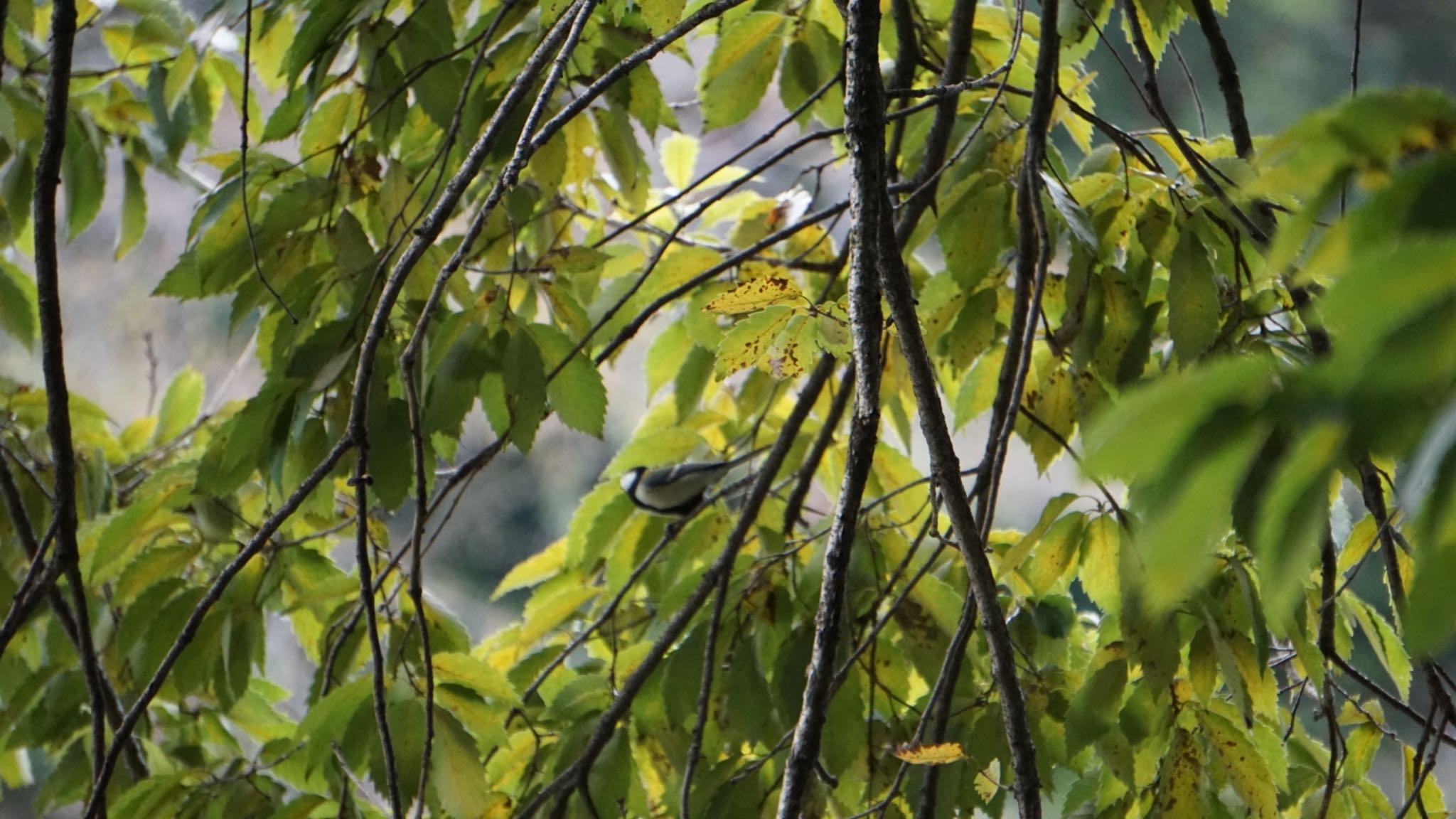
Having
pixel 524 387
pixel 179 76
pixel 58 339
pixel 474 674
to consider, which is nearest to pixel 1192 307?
pixel 524 387

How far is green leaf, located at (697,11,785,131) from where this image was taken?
3.54ft

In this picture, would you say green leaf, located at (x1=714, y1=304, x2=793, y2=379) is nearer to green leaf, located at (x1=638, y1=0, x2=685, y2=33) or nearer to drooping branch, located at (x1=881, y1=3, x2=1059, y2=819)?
drooping branch, located at (x1=881, y1=3, x2=1059, y2=819)

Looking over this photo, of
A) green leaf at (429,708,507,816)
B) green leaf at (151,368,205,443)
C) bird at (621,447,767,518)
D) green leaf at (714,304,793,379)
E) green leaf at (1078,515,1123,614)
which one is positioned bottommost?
bird at (621,447,767,518)

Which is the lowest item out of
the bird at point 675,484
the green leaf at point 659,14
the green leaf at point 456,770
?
the bird at point 675,484

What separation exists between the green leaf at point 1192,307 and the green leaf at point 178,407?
1.44 metres

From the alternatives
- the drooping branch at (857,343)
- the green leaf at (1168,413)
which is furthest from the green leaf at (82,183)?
the green leaf at (1168,413)

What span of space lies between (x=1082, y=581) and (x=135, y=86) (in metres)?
1.55

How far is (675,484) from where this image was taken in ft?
5.17

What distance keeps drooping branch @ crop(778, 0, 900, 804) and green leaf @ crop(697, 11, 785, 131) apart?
1.27 feet

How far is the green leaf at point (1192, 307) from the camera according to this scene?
85cm

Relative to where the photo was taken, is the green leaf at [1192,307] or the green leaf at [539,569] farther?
the green leaf at [539,569]

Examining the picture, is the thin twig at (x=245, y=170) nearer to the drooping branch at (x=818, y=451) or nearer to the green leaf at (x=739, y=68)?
the green leaf at (x=739, y=68)

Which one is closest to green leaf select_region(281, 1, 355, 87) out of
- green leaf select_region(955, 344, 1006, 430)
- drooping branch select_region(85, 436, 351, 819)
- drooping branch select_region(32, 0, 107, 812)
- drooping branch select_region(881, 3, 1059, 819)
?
drooping branch select_region(32, 0, 107, 812)

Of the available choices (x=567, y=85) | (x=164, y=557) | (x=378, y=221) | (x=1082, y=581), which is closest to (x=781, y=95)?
(x=567, y=85)
